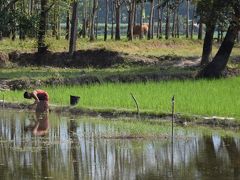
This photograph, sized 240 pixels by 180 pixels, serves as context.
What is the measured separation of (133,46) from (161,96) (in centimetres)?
1614

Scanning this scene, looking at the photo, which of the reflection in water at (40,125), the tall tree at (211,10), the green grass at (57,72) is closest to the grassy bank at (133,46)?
the green grass at (57,72)

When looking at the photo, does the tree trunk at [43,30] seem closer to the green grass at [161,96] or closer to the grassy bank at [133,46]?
the grassy bank at [133,46]

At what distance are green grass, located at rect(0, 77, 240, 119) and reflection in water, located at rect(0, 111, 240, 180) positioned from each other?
104 inches

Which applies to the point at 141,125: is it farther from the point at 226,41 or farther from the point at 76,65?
the point at 76,65

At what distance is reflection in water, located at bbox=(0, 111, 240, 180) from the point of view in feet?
35.7

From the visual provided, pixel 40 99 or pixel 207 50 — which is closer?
pixel 40 99

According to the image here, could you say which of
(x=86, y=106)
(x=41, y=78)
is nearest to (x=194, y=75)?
(x=41, y=78)

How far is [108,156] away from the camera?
40.7ft

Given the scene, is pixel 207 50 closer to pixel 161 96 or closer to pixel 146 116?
pixel 161 96

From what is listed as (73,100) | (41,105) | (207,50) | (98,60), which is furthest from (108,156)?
(98,60)

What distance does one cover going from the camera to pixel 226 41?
2678 cm

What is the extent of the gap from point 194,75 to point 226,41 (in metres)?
2.03

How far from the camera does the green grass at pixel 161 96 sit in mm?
18031

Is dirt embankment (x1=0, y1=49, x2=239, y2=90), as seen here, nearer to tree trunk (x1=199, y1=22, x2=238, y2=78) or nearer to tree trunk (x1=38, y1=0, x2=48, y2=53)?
tree trunk (x1=38, y1=0, x2=48, y2=53)
